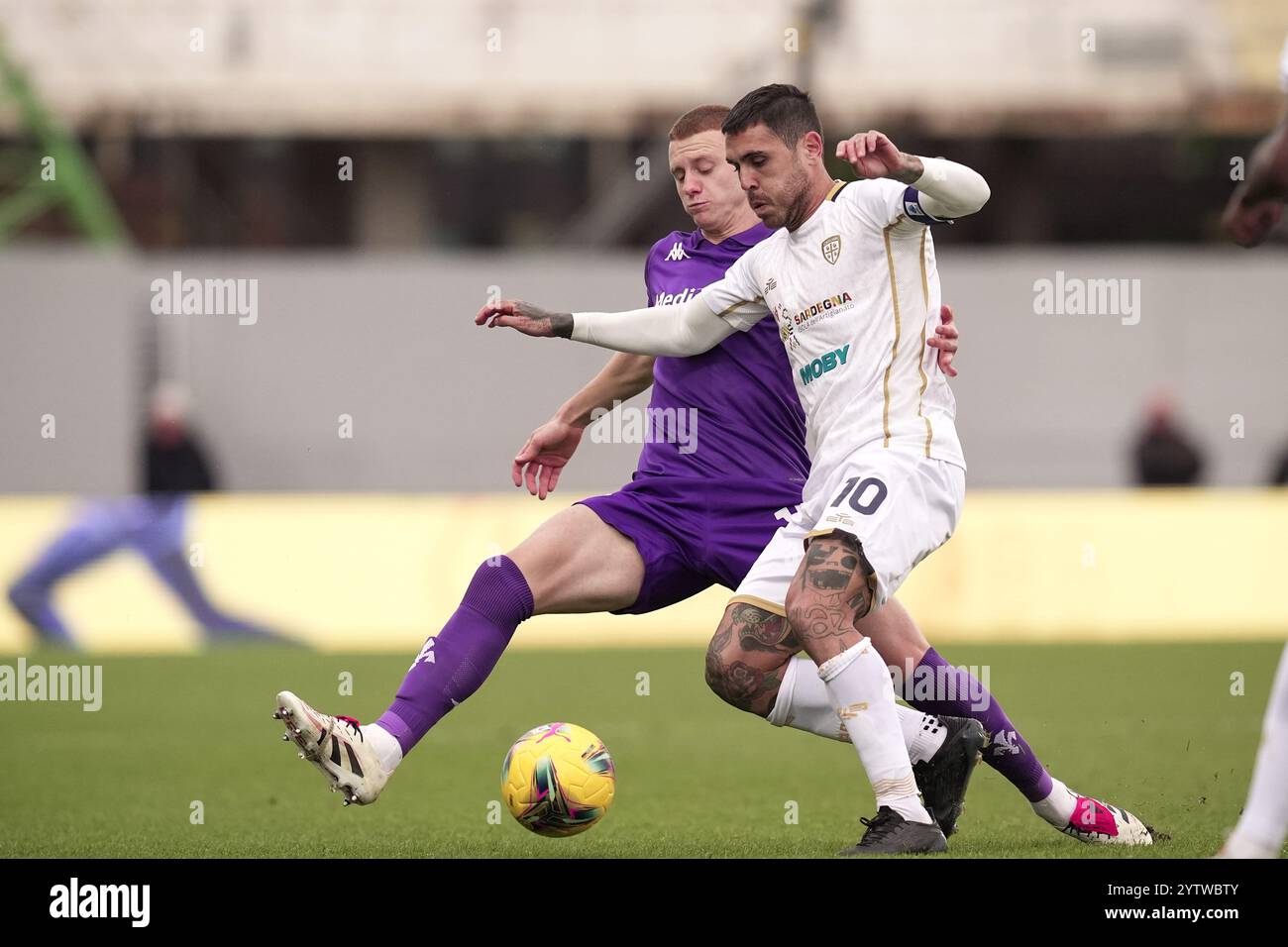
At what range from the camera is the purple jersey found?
256 inches

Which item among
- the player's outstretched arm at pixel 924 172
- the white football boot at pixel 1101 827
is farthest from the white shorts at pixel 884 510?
the white football boot at pixel 1101 827

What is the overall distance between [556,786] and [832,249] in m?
1.90

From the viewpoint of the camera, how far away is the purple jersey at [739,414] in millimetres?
Result: 6500

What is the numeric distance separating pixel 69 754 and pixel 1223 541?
938 centimetres

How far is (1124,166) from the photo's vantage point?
2908cm

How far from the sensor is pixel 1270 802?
4.35 m

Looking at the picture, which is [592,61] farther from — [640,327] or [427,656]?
[427,656]

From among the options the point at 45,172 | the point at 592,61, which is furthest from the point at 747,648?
the point at 592,61

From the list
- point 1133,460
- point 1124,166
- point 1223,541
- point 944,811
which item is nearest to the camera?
point 944,811

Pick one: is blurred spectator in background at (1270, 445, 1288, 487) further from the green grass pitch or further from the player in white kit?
the player in white kit

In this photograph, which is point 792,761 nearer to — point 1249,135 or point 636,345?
point 636,345

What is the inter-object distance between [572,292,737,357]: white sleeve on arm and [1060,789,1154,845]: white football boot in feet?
6.30

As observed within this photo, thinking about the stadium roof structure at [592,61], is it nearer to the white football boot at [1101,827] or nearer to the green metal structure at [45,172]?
the green metal structure at [45,172]
